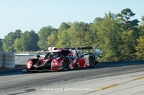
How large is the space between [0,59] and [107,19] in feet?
256

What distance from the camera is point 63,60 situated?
19031 mm

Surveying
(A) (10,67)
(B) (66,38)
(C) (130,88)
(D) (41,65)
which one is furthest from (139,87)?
(B) (66,38)

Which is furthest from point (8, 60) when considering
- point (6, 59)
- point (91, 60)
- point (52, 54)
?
point (91, 60)

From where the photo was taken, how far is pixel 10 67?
78.2 feet

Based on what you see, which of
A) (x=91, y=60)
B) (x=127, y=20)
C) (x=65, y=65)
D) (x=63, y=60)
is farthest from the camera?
(x=127, y=20)

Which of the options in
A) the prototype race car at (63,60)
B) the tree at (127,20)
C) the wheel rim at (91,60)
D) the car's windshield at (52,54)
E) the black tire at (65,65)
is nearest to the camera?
the prototype race car at (63,60)

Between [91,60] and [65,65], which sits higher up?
[91,60]

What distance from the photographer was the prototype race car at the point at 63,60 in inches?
745

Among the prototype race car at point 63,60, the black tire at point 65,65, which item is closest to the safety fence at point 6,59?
the prototype race car at point 63,60

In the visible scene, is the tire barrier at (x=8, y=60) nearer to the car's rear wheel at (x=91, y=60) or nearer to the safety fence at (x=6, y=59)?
the safety fence at (x=6, y=59)

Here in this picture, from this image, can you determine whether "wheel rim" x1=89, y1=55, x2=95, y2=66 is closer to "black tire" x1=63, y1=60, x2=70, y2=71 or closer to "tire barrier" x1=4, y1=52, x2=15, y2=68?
"black tire" x1=63, y1=60, x2=70, y2=71

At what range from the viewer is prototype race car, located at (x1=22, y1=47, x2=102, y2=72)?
18922mm

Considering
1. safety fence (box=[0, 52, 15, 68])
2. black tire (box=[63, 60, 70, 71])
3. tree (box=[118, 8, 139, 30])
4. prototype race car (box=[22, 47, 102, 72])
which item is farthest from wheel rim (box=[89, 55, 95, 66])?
tree (box=[118, 8, 139, 30])

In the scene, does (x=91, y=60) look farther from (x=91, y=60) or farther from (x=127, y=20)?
(x=127, y=20)
